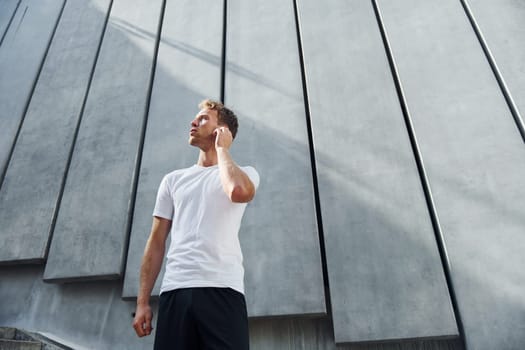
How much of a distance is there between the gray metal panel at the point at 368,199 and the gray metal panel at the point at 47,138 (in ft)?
7.21

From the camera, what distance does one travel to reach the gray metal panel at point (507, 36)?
265 centimetres

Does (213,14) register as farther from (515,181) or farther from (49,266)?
(515,181)

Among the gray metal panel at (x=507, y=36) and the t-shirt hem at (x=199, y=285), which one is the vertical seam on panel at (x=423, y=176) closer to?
the gray metal panel at (x=507, y=36)

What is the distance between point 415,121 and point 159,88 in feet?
7.19

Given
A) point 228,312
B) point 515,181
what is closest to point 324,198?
point 515,181

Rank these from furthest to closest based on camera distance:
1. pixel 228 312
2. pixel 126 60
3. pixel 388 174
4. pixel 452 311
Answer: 1. pixel 126 60
2. pixel 388 174
3. pixel 452 311
4. pixel 228 312

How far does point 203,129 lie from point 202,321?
77 centimetres

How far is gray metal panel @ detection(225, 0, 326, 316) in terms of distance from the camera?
232 centimetres

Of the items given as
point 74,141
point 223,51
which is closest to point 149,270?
point 74,141

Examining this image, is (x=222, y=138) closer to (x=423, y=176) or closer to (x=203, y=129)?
(x=203, y=129)

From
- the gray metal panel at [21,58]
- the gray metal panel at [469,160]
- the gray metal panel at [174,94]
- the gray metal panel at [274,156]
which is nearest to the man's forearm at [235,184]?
the gray metal panel at [274,156]

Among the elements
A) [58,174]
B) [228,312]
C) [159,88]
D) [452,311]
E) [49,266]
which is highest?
[159,88]

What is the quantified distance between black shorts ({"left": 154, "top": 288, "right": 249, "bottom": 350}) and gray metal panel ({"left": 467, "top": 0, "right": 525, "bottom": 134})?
2390 millimetres

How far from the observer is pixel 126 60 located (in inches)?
145
